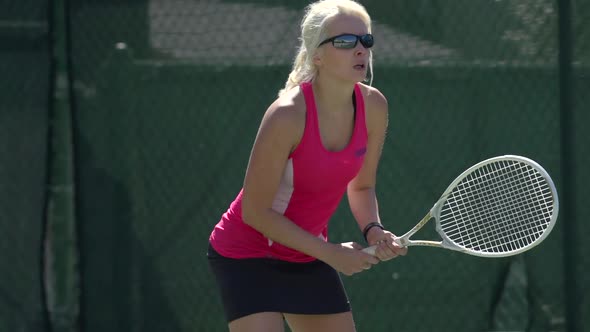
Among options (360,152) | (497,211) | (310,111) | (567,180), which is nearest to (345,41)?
(310,111)

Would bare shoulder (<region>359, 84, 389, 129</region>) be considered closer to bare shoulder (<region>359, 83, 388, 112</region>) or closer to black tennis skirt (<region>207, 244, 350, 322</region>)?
bare shoulder (<region>359, 83, 388, 112</region>)

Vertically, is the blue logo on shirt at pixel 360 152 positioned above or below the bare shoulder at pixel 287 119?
below

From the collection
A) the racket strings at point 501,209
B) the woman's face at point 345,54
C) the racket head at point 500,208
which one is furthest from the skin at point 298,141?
the racket strings at point 501,209

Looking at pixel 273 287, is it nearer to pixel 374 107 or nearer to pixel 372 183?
pixel 372 183

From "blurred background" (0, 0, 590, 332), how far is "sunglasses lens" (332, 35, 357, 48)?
1684 millimetres

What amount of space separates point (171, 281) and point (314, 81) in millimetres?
1944

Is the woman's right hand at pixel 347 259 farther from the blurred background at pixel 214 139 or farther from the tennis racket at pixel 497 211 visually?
the blurred background at pixel 214 139

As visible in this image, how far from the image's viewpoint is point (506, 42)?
4.61 metres

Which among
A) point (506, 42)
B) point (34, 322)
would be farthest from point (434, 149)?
point (34, 322)

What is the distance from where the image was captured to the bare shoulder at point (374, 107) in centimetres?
309

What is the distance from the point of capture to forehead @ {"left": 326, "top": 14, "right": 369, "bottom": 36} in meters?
2.92

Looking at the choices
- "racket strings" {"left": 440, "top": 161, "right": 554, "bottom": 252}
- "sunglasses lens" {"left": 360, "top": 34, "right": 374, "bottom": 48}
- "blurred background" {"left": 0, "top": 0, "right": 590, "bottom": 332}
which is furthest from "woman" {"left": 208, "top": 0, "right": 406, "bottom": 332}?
"blurred background" {"left": 0, "top": 0, "right": 590, "bottom": 332}

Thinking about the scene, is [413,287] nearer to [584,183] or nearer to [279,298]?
[584,183]

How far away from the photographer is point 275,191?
2.90m
